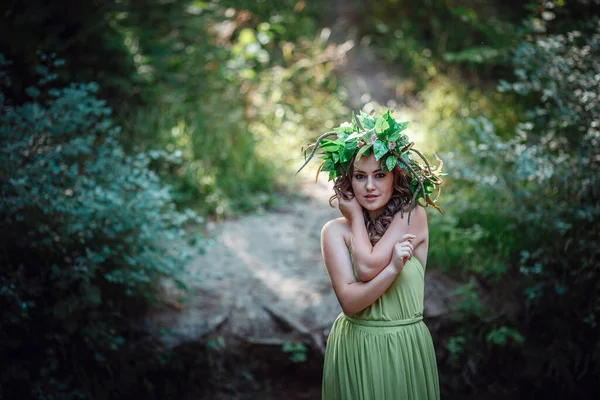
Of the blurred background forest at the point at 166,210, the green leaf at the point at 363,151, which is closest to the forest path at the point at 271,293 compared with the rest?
the blurred background forest at the point at 166,210

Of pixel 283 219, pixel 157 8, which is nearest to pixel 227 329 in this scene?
pixel 283 219

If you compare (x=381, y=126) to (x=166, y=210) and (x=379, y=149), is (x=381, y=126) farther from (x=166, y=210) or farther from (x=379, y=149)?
(x=166, y=210)

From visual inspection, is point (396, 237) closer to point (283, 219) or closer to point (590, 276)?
point (590, 276)

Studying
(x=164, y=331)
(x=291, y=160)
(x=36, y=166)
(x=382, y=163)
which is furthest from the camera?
(x=291, y=160)

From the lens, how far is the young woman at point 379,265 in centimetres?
230

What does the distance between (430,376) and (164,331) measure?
7.47ft

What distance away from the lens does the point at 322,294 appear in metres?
4.59

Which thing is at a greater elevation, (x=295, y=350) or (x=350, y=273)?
(x=295, y=350)

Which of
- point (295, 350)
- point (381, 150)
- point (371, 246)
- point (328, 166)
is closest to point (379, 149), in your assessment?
point (381, 150)

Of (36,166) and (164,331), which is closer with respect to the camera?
(36,166)

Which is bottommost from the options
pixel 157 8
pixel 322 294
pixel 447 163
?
pixel 322 294

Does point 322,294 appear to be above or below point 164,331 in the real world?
above

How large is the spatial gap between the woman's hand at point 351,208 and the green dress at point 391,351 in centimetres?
30

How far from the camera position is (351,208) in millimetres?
2398
